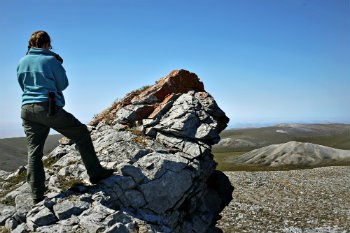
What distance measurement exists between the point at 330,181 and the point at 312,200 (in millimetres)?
16060

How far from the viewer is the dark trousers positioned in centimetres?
1087

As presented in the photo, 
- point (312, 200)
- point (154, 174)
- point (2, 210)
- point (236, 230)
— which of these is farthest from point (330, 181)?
point (2, 210)

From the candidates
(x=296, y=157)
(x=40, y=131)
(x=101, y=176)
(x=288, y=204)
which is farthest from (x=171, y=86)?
(x=296, y=157)

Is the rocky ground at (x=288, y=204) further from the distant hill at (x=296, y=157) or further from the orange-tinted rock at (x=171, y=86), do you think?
the distant hill at (x=296, y=157)

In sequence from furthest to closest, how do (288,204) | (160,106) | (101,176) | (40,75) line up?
(288,204) < (160,106) < (101,176) < (40,75)

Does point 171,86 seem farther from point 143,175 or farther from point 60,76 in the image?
point 60,76

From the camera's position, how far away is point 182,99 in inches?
688

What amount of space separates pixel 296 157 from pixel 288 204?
74.4 m

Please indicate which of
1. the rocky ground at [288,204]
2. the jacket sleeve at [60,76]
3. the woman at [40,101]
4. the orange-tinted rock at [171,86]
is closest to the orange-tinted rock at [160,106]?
the orange-tinted rock at [171,86]

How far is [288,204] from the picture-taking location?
136ft

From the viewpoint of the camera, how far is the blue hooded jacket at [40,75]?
1077cm

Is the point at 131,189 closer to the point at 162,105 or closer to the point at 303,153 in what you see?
the point at 162,105

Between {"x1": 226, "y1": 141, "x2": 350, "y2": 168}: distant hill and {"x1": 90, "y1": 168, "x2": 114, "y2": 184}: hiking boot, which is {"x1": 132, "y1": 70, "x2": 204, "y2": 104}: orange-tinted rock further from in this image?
{"x1": 226, "y1": 141, "x2": 350, "y2": 168}: distant hill

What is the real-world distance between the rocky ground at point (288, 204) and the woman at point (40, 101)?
22737 millimetres
